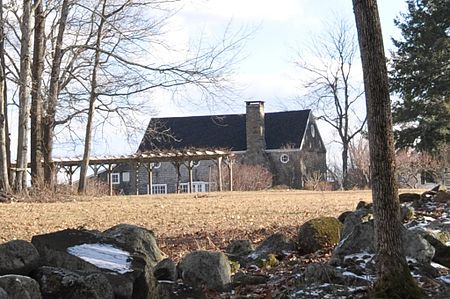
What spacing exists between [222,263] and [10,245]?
7.86 feet

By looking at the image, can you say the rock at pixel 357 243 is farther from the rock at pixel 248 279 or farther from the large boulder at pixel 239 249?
the large boulder at pixel 239 249

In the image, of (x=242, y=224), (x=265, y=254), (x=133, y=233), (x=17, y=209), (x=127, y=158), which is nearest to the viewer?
(x=133, y=233)

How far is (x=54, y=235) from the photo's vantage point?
710 centimetres

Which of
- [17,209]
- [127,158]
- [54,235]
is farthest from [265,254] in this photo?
[127,158]

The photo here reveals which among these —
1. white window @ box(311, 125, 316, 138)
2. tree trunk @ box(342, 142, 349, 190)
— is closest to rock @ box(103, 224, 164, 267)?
tree trunk @ box(342, 142, 349, 190)

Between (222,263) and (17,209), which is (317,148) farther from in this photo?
(222,263)

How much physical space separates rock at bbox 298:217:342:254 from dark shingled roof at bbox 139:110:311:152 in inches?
1843

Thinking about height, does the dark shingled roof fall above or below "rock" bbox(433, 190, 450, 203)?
above

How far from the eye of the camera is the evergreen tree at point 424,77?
3703cm

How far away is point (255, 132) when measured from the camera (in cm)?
5634

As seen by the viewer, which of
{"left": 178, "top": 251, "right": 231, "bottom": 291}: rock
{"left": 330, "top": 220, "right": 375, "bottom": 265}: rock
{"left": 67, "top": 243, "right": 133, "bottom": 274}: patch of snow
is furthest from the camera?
{"left": 330, "top": 220, "right": 375, "bottom": 265}: rock

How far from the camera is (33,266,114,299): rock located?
5.82 meters

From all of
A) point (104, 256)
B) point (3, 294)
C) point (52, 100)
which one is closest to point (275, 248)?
point (104, 256)

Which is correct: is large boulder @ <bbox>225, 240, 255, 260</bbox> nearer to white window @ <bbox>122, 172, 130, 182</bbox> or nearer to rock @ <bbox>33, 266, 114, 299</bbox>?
rock @ <bbox>33, 266, 114, 299</bbox>
